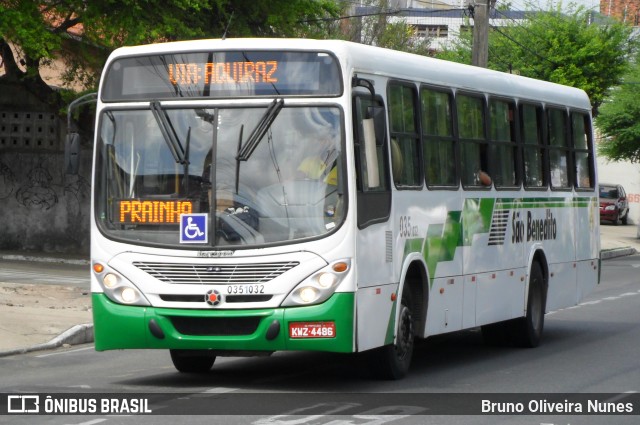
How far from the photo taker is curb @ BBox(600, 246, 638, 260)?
39316 millimetres

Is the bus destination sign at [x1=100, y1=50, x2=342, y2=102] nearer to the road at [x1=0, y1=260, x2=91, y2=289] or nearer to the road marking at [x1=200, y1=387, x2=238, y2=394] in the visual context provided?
the road marking at [x1=200, y1=387, x2=238, y2=394]

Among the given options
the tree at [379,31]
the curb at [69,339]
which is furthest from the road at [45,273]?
the tree at [379,31]

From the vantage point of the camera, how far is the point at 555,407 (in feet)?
35.5

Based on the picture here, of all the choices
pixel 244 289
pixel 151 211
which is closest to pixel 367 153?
pixel 244 289

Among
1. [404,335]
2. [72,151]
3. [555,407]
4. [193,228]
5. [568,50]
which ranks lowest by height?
[555,407]

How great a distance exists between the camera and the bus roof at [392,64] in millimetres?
11414

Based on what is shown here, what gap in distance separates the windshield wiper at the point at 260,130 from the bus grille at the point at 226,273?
93 cm

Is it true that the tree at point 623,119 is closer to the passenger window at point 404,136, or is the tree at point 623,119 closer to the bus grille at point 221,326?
the passenger window at point 404,136

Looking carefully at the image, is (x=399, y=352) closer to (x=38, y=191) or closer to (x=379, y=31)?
(x=38, y=191)

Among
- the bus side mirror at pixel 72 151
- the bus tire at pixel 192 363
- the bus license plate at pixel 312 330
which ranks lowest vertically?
the bus tire at pixel 192 363

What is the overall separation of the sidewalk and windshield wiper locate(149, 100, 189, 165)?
434 centimetres

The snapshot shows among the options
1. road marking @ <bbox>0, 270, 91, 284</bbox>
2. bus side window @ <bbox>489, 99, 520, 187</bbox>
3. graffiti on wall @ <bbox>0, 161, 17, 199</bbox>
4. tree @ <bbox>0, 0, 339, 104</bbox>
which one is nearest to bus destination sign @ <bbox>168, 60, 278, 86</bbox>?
bus side window @ <bbox>489, 99, 520, 187</bbox>

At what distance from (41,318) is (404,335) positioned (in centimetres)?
663

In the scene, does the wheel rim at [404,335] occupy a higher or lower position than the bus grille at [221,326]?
lower
